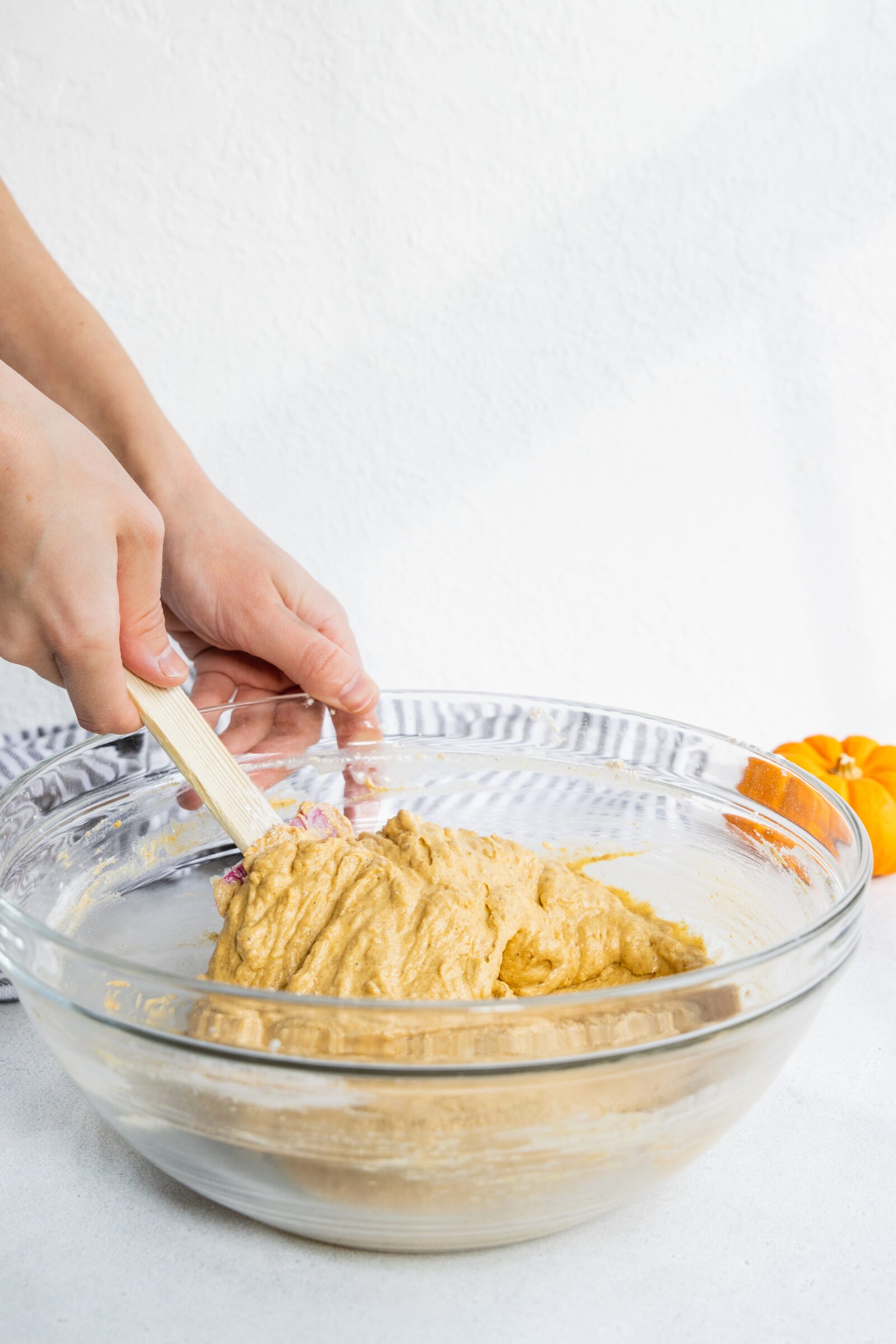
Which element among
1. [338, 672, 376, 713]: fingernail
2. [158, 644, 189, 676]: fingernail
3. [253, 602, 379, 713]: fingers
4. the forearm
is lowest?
[338, 672, 376, 713]: fingernail

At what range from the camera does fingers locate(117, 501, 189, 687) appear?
3.09ft

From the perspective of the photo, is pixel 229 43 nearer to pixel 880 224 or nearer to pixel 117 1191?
pixel 880 224

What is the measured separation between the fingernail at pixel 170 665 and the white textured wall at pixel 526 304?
0.99 meters

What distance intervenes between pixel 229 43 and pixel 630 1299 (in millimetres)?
1787

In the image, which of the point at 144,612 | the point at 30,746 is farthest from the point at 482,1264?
the point at 30,746

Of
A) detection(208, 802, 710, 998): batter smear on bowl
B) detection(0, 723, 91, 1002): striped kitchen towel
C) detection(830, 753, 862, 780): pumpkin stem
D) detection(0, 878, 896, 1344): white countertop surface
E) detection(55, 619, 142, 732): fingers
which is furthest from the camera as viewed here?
detection(830, 753, 862, 780): pumpkin stem

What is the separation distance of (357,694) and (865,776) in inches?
33.1

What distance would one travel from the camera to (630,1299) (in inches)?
28.3

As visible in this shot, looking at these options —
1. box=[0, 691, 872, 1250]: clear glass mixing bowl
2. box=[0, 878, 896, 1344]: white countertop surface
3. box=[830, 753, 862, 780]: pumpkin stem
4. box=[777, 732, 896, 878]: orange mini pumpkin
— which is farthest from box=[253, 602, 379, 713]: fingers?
box=[830, 753, 862, 780]: pumpkin stem

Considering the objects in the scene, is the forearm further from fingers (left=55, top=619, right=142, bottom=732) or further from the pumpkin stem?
the pumpkin stem

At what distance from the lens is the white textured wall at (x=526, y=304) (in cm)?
176

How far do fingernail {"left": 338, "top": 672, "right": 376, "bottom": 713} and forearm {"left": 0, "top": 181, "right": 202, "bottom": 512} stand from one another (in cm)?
30

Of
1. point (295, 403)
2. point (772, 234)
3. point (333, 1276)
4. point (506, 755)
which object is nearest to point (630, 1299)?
point (333, 1276)

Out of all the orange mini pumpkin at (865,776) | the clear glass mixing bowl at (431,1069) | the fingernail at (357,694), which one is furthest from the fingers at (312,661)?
the orange mini pumpkin at (865,776)
